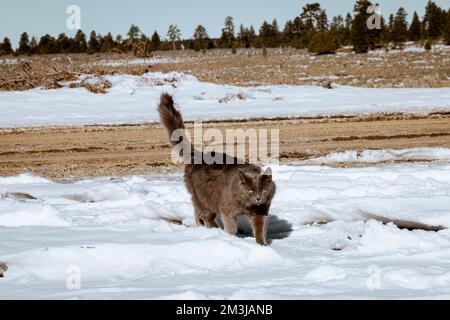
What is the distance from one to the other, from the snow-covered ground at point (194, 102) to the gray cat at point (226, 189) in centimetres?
1157

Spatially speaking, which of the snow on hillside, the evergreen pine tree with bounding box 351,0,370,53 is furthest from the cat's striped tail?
the evergreen pine tree with bounding box 351,0,370,53

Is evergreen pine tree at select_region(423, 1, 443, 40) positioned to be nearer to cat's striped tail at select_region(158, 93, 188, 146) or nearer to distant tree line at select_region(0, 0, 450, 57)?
distant tree line at select_region(0, 0, 450, 57)

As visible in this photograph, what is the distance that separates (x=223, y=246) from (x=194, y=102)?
1893cm

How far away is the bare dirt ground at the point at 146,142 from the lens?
12.8 meters

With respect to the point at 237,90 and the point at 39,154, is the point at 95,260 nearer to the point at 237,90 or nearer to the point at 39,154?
the point at 39,154

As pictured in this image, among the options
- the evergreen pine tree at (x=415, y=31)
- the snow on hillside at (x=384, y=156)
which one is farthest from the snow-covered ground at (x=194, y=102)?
the evergreen pine tree at (x=415, y=31)

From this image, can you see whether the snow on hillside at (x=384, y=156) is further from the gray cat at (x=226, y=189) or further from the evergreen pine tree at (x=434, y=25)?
the evergreen pine tree at (x=434, y=25)

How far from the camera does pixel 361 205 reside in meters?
8.52

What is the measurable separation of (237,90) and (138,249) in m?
21.9

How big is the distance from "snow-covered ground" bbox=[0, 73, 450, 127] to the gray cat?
1157cm

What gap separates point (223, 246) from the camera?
20.4ft

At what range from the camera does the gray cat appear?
675 cm

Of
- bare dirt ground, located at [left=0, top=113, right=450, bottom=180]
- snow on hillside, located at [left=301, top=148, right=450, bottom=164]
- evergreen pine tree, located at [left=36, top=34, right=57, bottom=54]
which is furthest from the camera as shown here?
evergreen pine tree, located at [left=36, top=34, right=57, bottom=54]
